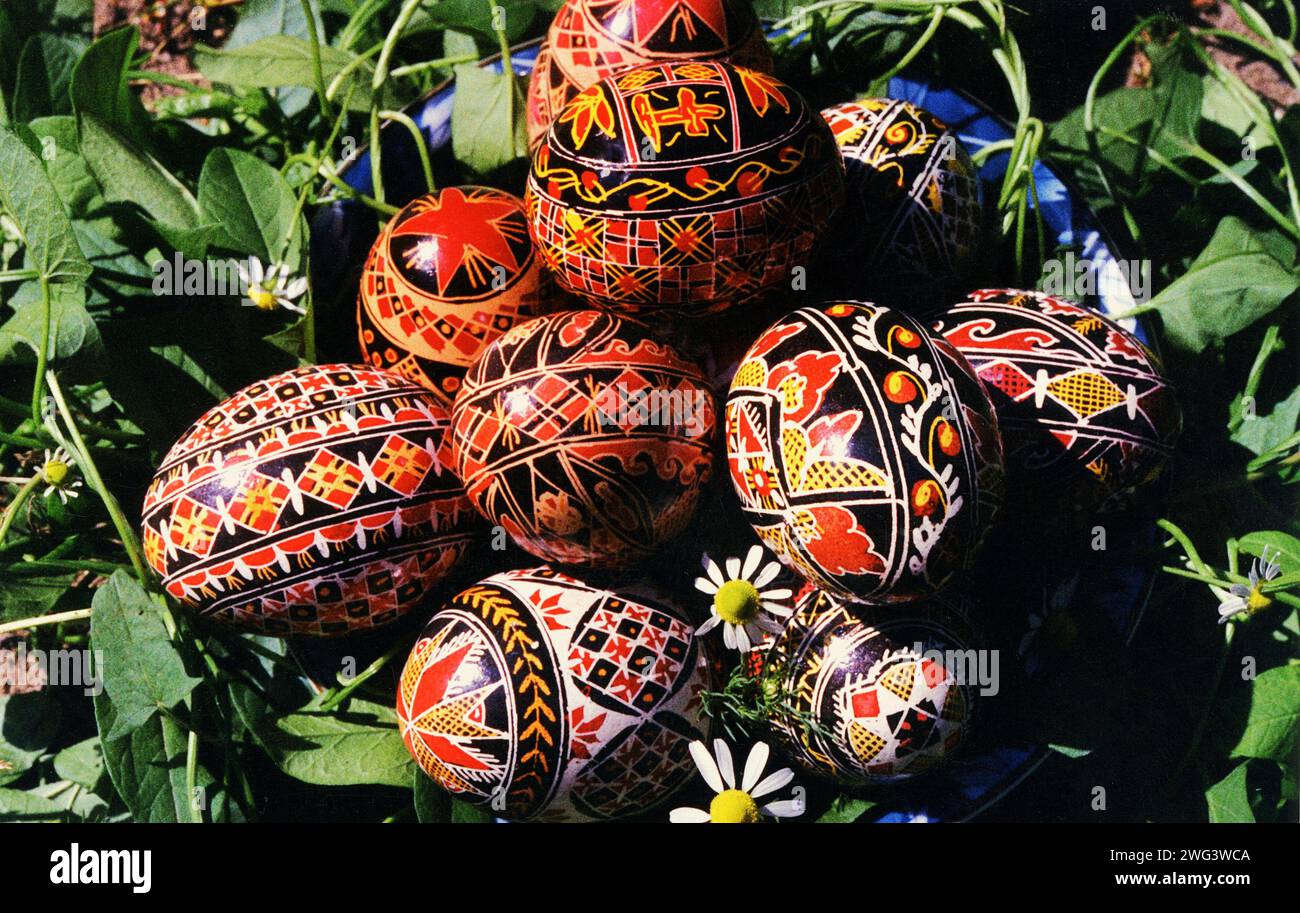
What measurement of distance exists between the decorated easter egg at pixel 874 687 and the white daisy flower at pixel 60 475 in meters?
0.78

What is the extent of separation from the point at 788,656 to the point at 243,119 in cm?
99

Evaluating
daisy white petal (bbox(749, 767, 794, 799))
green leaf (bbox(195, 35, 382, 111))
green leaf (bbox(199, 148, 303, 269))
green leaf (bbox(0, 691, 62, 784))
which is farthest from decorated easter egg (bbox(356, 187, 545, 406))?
green leaf (bbox(0, 691, 62, 784))

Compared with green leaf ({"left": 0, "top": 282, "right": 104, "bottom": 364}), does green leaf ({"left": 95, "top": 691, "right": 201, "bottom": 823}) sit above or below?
below

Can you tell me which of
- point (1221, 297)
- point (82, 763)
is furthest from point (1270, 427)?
point (82, 763)

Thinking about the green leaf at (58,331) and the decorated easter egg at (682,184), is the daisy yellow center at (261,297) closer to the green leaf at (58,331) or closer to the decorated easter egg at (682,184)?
the green leaf at (58,331)

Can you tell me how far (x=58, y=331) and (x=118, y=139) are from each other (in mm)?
255

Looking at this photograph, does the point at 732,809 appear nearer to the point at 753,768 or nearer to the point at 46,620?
the point at 753,768

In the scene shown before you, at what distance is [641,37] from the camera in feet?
3.54

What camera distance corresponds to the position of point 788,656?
41.9 inches

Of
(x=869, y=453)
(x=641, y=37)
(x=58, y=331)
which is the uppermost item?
(x=641, y=37)

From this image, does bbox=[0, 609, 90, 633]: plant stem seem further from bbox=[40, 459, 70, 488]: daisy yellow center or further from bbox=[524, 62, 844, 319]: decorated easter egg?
bbox=[524, 62, 844, 319]: decorated easter egg

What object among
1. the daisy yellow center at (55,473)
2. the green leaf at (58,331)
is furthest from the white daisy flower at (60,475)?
the green leaf at (58,331)

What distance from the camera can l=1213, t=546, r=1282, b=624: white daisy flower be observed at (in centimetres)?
105

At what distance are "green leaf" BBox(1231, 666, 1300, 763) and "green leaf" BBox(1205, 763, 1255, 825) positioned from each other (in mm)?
25
